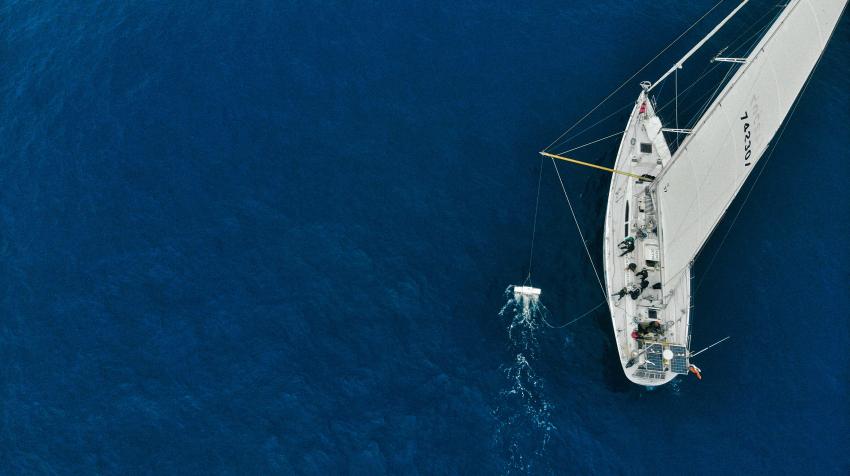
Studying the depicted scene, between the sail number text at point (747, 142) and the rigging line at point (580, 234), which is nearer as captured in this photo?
the sail number text at point (747, 142)

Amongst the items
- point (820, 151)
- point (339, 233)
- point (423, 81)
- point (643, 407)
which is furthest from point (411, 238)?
point (820, 151)

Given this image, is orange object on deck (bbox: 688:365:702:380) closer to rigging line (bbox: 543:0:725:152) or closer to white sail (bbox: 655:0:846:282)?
white sail (bbox: 655:0:846:282)

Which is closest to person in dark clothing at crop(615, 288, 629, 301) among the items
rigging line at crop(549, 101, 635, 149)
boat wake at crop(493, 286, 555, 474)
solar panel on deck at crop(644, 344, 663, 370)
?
solar panel on deck at crop(644, 344, 663, 370)

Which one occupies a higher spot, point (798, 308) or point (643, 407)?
point (798, 308)

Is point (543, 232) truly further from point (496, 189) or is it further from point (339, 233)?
point (339, 233)

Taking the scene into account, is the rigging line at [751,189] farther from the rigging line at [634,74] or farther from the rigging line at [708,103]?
the rigging line at [634,74]

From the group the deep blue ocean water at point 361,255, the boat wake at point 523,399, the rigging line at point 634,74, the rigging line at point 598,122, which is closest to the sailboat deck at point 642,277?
the deep blue ocean water at point 361,255
